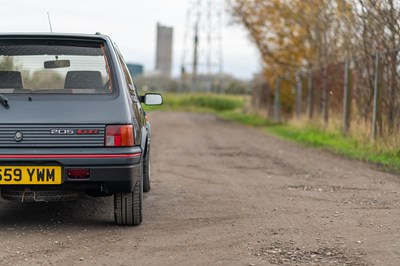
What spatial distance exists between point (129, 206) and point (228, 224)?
35.0 inches

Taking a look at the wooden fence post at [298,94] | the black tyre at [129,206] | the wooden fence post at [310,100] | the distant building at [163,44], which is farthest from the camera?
the distant building at [163,44]

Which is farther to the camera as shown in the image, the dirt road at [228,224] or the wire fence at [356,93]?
the wire fence at [356,93]

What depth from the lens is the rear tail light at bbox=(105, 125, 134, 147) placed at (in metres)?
5.92

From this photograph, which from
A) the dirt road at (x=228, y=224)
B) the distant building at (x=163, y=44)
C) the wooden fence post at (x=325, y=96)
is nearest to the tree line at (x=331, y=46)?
the wooden fence post at (x=325, y=96)

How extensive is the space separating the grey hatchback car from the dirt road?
0.39m

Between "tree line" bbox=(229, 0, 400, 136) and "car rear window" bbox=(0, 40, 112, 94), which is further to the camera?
"tree line" bbox=(229, 0, 400, 136)

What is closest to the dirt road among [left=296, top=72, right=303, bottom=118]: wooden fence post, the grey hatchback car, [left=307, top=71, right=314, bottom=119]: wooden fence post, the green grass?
the grey hatchback car

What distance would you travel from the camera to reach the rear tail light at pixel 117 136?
592cm

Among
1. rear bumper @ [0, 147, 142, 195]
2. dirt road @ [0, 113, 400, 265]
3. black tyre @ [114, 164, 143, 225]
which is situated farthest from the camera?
black tyre @ [114, 164, 143, 225]

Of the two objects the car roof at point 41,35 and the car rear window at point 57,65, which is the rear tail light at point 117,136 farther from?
the car roof at point 41,35

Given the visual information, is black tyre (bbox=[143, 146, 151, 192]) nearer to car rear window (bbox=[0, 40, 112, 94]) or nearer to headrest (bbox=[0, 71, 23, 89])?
car rear window (bbox=[0, 40, 112, 94])

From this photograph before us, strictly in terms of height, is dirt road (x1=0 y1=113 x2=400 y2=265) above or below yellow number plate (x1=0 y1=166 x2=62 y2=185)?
below

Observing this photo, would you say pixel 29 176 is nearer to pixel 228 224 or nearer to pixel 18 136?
pixel 18 136

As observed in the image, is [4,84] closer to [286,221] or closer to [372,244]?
[286,221]
